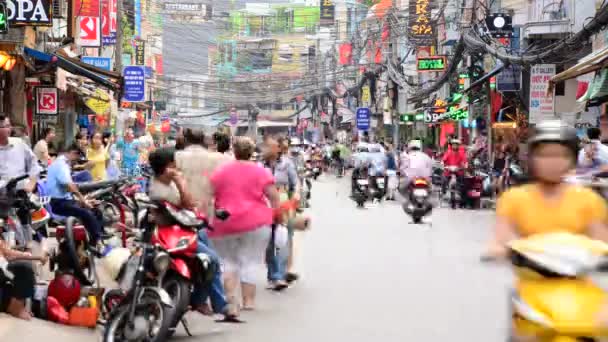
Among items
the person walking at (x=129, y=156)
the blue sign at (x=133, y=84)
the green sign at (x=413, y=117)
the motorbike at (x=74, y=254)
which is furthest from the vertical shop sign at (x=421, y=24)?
the motorbike at (x=74, y=254)

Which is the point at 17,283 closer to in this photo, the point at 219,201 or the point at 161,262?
the point at 161,262

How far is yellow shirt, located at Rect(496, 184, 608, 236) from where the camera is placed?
624 centimetres

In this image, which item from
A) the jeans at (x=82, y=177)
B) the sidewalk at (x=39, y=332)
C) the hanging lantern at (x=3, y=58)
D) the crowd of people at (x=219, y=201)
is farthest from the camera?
the hanging lantern at (x=3, y=58)

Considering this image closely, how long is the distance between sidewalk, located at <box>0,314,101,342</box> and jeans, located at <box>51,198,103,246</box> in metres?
4.77

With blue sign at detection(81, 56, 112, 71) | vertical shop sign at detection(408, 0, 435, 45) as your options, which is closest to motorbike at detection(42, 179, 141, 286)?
blue sign at detection(81, 56, 112, 71)

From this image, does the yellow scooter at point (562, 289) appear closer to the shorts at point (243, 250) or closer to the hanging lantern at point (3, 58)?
the shorts at point (243, 250)

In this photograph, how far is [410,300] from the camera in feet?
41.1

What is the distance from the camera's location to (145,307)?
9211mm

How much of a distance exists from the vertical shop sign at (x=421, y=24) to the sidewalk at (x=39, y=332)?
4861 cm

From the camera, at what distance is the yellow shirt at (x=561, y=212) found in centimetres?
624

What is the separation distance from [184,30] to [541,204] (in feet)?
339

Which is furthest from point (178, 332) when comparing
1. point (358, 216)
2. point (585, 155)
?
point (358, 216)

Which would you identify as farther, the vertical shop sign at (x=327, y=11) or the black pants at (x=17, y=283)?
the vertical shop sign at (x=327, y=11)

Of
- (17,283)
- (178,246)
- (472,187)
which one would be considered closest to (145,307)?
(178,246)
